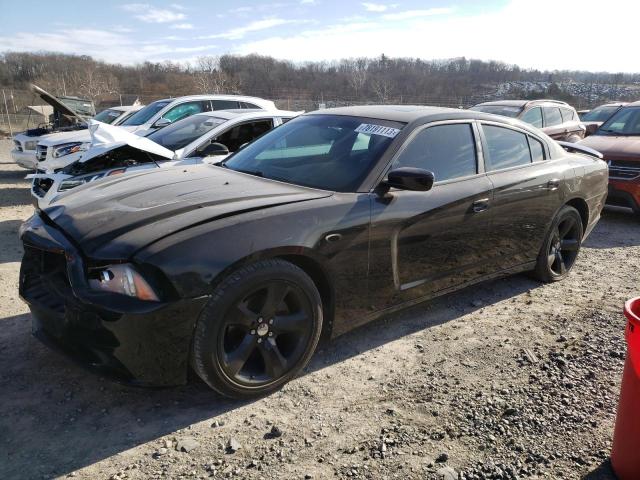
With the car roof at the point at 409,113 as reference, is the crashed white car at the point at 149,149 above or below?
below

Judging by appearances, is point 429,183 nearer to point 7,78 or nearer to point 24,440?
point 24,440

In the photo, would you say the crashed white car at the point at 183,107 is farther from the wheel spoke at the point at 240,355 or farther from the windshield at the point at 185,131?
the wheel spoke at the point at 240,355

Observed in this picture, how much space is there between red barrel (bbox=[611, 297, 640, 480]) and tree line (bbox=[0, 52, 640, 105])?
53136 mm

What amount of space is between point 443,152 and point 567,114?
31.3 ft

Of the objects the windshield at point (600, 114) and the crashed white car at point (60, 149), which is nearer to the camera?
the crashed white car at point (60, 149)

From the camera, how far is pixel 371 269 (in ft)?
10.6

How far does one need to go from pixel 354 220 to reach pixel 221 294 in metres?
1.00

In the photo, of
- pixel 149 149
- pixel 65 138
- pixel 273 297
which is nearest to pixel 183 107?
pixel 65 138

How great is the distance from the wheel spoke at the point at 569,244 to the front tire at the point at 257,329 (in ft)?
10.3

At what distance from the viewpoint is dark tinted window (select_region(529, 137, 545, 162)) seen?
4582 millimetres

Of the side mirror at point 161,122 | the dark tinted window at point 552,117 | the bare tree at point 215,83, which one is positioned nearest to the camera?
the side mirror at point 161,122

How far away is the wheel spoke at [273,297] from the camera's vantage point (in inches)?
110

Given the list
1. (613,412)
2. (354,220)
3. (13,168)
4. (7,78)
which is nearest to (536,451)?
(613,412)

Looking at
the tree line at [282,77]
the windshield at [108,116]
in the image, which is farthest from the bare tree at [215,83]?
the windshield at [108,116]
